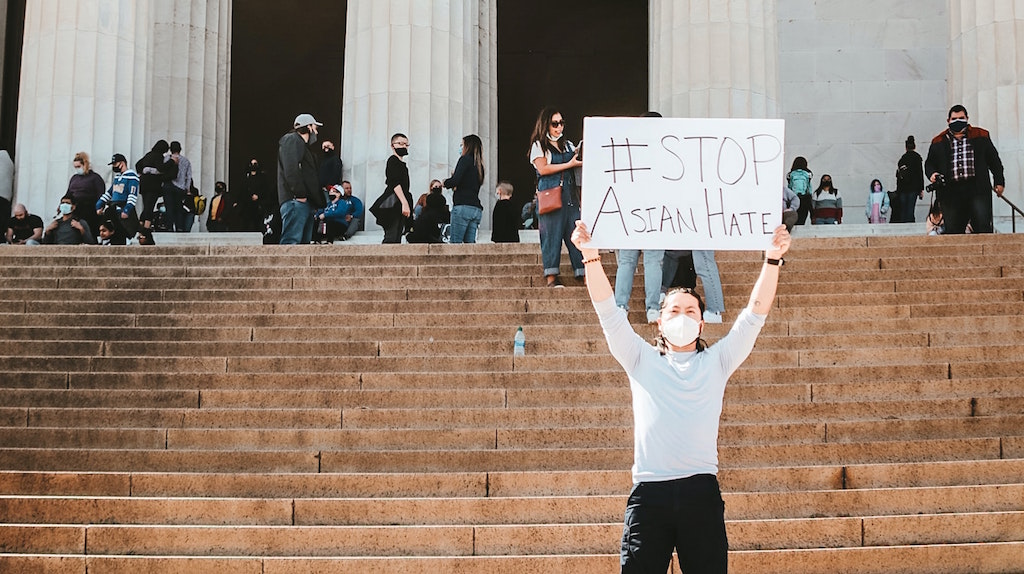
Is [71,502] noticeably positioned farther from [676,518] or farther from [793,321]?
[793,321]

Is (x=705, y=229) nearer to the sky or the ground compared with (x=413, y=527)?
nearer to the sky

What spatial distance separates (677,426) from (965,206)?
10227mm

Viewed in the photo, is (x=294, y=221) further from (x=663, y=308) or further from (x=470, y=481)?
(x=663, y=308)

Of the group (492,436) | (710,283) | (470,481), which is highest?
(710,283)

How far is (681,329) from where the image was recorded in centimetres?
465

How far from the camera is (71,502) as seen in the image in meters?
7.83

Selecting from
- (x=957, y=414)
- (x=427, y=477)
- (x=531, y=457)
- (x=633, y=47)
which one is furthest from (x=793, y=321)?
(x=633, y=47)

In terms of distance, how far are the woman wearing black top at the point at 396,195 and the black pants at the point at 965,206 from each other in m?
6.20

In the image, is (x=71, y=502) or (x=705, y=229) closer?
(x=705, y=229)

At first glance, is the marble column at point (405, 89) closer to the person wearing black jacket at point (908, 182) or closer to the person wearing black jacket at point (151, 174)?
the person wearing black jacket at point (151, 174)

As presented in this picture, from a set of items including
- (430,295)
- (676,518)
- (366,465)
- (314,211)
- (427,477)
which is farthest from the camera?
(314,211)

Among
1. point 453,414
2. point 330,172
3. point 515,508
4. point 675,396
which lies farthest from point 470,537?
point 330,172

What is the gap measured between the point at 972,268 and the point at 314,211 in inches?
291

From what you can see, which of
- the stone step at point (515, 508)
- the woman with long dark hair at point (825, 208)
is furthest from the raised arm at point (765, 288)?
the woman with long dark hair at point (825, 208)
